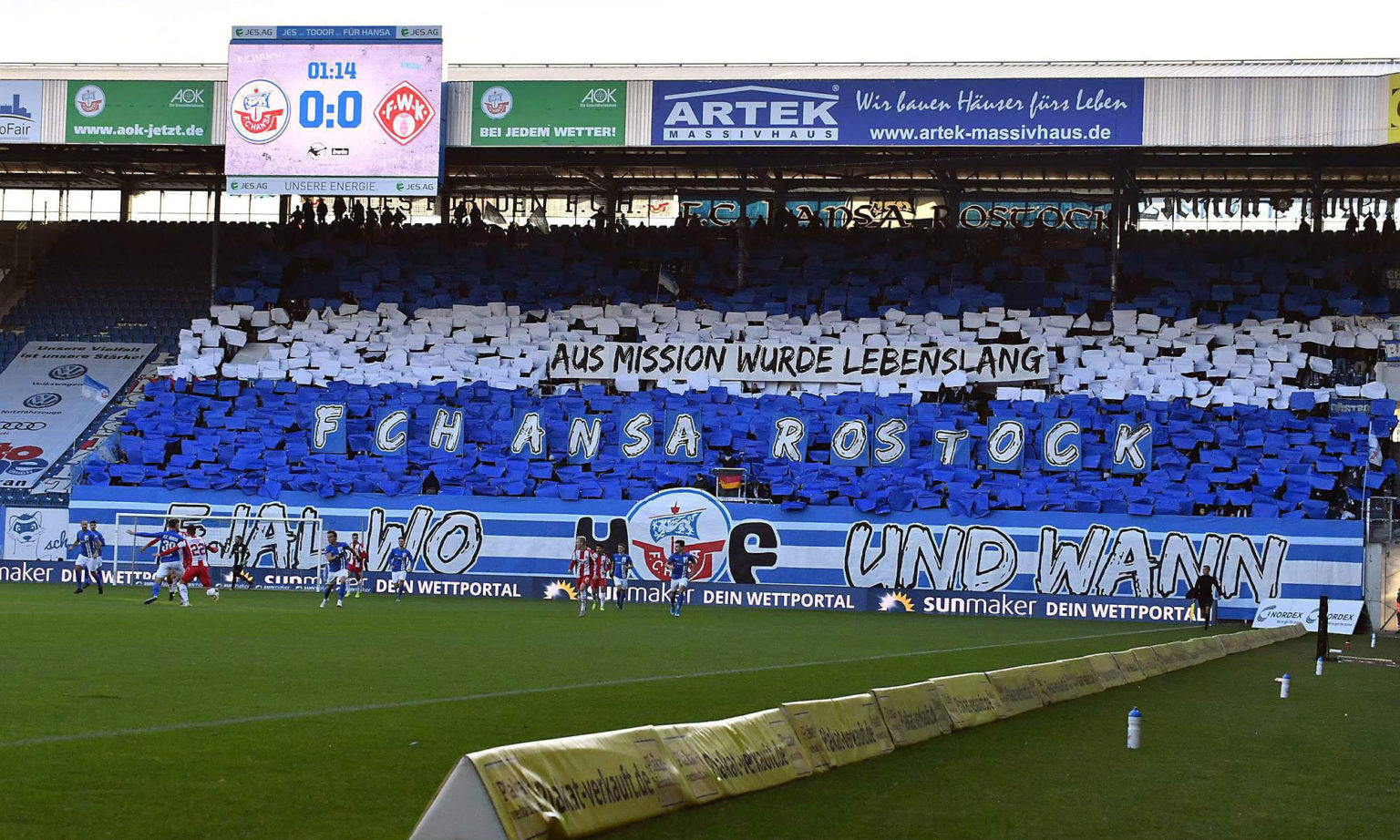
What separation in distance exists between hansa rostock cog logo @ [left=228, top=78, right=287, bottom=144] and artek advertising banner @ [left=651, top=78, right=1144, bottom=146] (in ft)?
33.9

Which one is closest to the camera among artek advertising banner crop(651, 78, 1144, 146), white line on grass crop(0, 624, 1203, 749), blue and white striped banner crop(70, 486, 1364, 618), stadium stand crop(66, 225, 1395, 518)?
white line on grass crop(0, 624, 1203, 749)

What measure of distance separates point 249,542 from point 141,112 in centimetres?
Answer: 1258

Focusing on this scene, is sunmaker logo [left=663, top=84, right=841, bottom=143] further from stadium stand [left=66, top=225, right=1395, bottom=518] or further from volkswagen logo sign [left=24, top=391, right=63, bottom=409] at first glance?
volkswagen logo sign [left=24, top=391, right=63, bottom=409]

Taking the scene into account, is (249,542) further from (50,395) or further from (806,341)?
(806,341)

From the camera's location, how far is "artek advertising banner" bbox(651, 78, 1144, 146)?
43094 mm

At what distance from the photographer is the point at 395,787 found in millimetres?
10227

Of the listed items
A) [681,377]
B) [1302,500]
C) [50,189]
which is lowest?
[1302,500]

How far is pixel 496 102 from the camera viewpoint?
147 ft

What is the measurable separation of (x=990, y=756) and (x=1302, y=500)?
105ft

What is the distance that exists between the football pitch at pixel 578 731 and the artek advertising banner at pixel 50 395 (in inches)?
834

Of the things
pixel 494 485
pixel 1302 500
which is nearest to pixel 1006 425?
pixel 1302 500

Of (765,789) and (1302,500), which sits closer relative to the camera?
(765,789)

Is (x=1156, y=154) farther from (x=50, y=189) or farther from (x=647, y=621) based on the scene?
(x=50, y=189)

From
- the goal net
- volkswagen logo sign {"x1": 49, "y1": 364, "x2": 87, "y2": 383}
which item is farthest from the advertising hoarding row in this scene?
the goal net
